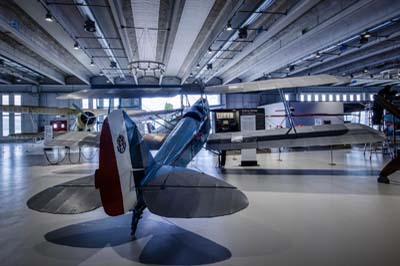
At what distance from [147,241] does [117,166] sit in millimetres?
1071

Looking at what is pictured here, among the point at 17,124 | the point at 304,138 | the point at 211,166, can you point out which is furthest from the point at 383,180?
the point at 17,124

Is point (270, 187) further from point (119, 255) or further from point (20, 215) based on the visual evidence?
point (20, 215)

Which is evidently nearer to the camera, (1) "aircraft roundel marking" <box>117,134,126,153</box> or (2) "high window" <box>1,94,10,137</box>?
(1) "aircraft roundel marking" <box>117,134,126,153</box>

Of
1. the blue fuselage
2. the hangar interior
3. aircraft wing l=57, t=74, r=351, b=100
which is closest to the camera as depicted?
the hangar interior

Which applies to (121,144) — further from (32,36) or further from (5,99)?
(5,99)

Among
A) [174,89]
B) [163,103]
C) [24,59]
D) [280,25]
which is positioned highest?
[24,59]

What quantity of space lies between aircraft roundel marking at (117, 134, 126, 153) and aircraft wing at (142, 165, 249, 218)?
1.47ft

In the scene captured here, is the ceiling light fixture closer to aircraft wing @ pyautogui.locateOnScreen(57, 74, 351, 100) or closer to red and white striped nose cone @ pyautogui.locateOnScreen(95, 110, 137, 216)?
aircraft wing @ pyautogui.locateOnScreen(57, 74, 351, 100)

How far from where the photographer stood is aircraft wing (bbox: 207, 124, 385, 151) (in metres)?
6.12

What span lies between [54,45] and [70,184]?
1447 centimetres

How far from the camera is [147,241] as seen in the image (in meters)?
2.91

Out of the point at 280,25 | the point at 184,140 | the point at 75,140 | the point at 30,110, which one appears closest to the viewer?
the point at 184,140

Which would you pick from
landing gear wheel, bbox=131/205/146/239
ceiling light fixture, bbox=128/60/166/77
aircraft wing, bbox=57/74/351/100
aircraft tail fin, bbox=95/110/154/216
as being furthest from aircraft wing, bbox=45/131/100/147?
aircraft tail fin, bbox=95/110/154/216

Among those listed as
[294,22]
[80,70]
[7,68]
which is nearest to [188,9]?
[294,22]
